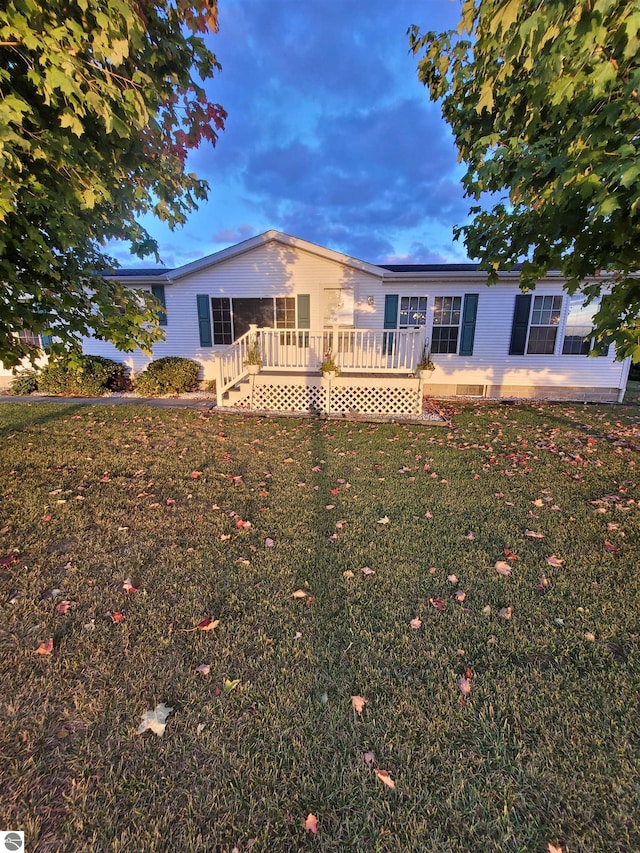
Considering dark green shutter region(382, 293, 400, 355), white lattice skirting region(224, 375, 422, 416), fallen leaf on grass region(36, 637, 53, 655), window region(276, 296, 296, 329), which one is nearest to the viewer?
fallen leaf on grass region(36, 637, 53, 655)

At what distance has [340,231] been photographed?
47312 millimetres

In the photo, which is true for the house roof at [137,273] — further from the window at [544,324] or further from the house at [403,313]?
the window at [544,324]

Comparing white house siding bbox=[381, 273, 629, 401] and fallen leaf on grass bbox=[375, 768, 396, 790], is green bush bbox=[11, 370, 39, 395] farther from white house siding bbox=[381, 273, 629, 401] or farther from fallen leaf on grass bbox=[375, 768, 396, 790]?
fallen leaf on grass bbox=[375, 768, 396, 790]

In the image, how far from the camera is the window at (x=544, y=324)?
9.66 m

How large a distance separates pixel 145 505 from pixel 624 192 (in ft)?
14.8

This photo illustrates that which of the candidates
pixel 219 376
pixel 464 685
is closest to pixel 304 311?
pixel 219 376

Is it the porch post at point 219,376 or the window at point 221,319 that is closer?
the porch post at point 219,376

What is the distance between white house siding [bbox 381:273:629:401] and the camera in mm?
9633

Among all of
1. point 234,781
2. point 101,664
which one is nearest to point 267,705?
point 234,781

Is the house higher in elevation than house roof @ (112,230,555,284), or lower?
lower

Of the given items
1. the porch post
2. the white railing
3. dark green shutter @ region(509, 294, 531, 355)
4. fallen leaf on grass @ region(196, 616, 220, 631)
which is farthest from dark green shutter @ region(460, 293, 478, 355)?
fallen leaf on grass @ region(196, 616, 220, 631)

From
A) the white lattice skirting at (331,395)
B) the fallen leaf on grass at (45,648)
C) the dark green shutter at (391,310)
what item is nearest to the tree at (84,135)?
the fallen leaf on grass at (45,648)

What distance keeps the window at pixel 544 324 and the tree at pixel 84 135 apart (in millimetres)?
9638

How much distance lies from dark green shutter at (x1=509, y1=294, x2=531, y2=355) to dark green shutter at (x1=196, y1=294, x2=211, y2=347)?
857 centimetres
